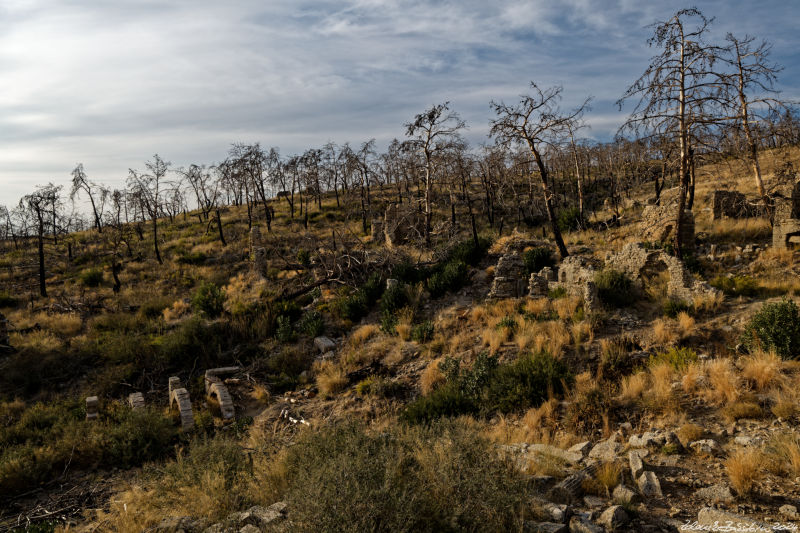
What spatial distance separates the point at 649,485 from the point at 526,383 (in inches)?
144

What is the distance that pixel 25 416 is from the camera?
10633 millimetres

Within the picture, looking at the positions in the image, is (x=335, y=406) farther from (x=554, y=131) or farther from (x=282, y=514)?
(x=554, y=131)

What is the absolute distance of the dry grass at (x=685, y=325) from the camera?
371 inches

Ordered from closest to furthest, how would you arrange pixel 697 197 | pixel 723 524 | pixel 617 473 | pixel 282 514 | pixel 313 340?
pixel 723 524 → pixel 282 514 → pixel 617 473 → pixel 313 340 → pixel 697 197

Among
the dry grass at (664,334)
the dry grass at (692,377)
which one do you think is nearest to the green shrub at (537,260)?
the dry grass at (664,334)

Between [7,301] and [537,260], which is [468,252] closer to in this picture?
[537,260]

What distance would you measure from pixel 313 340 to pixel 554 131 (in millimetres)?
11180

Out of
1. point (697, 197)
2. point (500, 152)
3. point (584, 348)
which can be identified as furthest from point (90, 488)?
point (697, 197)

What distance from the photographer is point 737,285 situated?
11023mm

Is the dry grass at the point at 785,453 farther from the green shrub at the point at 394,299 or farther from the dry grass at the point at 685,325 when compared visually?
the green shrub at the point at 394,299

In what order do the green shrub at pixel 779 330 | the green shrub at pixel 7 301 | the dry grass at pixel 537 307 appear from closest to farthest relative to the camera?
the green shrub at pixel 779 330
the dry grass at pixel 537 307
the green shrub at pixel 7 301

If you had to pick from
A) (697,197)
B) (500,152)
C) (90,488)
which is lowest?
(90,488)

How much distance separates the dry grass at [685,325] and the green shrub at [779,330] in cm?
120

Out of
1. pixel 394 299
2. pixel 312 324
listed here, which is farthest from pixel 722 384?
pixel 312 324
